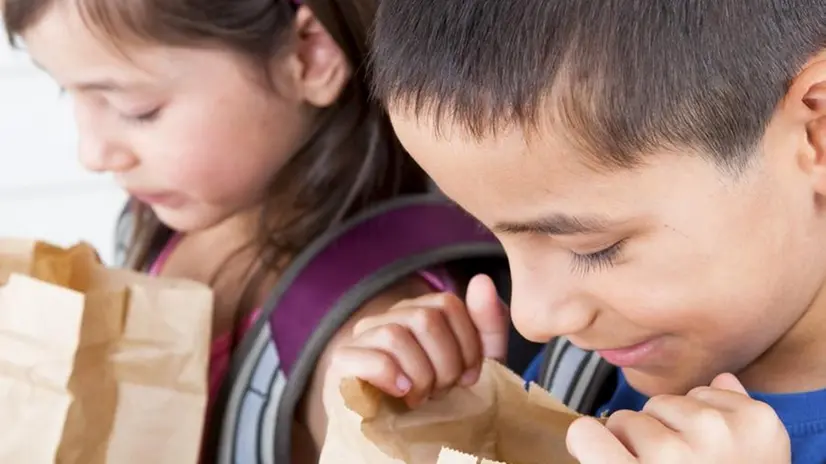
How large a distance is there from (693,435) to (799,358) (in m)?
0.16

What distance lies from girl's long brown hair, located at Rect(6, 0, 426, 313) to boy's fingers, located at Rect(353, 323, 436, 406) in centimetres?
24

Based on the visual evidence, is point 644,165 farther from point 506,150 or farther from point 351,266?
point 351,266

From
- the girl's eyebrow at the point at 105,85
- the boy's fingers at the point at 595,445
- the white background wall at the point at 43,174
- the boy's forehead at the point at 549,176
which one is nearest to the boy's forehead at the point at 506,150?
the boy's forehead at the point at 549,176

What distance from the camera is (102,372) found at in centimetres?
76

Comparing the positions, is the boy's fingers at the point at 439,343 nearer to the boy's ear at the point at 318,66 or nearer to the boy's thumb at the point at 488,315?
the boy's thumb at the point at 488,315

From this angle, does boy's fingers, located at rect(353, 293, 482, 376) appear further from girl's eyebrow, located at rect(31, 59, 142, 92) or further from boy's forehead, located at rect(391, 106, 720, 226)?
girl's eyebrow, located at rect(31, 59, 142, 92)

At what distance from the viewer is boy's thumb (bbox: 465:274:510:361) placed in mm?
686

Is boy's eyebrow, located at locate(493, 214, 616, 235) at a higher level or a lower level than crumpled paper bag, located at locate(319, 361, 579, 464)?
higher

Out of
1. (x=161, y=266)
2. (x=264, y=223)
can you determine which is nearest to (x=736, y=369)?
(x=264, y=223)

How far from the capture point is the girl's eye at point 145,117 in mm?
869

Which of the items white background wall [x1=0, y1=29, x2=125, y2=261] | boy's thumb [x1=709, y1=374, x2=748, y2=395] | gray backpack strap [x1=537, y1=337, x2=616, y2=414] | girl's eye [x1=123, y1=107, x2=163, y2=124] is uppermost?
girl's eye [x1=123, y1=107, x2=163, y2=124]

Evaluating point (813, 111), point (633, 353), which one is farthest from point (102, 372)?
point (813, 111)

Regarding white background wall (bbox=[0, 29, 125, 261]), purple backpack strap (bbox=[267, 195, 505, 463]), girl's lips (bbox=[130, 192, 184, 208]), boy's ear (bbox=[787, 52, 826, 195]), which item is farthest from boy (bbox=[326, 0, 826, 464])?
white background wall (bbox=[0, 29, 125, 261])

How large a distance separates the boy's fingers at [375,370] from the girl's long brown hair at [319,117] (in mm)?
262
